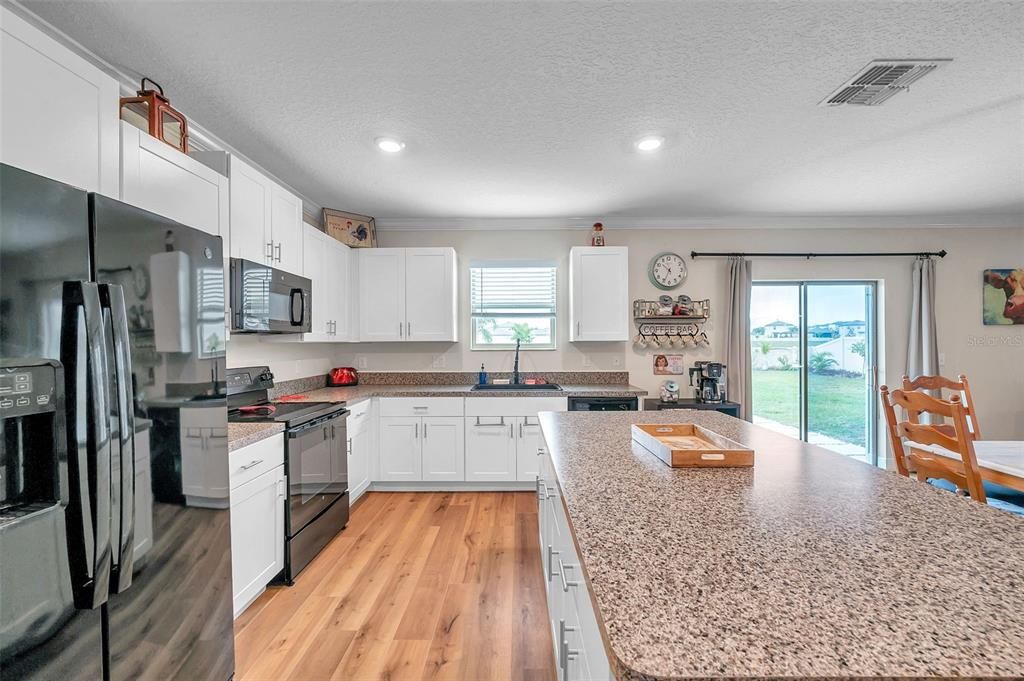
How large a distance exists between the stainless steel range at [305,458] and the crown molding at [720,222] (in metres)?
2.11

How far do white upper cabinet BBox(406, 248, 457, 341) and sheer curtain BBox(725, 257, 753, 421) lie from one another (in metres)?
2.63

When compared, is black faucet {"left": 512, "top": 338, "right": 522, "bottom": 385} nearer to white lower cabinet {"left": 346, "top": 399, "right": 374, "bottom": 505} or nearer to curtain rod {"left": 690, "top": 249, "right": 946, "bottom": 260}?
white lower cabinet {"left": 346, "top": 399, "right": 374, "bottom": 505}

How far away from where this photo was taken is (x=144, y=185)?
1.68 metres

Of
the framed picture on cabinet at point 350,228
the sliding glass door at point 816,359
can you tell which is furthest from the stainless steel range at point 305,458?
the sliding glass door at point 816,359

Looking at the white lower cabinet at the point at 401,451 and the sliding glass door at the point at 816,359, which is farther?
the sliding glass door at the point at 816,359

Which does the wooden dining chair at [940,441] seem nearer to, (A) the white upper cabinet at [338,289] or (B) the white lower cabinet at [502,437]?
(B) the white lower cabinet at [502,437]

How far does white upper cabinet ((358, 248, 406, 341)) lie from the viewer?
13.4 feet

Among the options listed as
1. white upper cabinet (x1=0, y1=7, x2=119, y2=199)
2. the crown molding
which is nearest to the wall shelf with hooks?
the crown molding

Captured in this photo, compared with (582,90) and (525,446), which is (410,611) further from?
(582,90)

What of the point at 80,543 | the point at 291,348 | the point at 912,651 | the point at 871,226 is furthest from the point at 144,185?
the point at 871,226

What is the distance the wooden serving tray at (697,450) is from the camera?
133cm

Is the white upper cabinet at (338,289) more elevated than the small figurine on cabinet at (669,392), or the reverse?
the white upper cabinet at (338,289)

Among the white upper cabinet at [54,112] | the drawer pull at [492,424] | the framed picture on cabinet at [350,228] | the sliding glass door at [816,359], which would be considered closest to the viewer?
the white upper cabinet at [54,112]

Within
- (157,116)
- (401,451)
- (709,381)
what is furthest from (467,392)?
(157,116)
